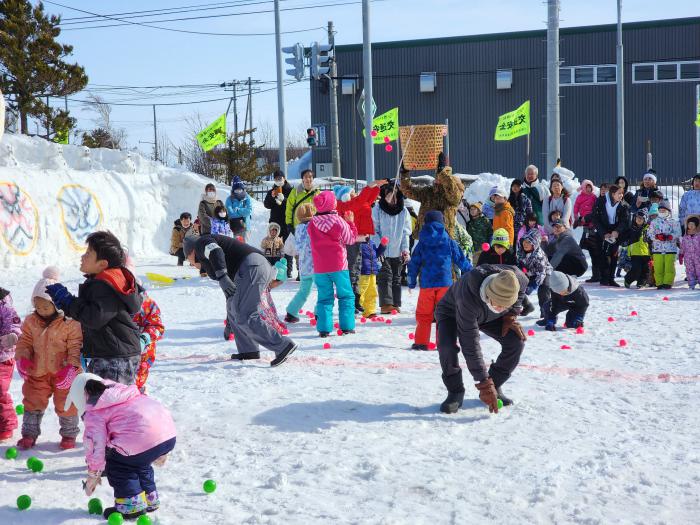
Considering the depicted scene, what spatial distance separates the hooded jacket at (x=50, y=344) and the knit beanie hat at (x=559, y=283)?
18.5ft

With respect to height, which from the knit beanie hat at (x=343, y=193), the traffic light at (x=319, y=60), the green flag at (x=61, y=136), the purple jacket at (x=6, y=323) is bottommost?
the purple jacket at (x=6, y=323)

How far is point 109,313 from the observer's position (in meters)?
4.86

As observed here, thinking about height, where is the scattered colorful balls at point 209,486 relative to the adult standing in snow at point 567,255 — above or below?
below

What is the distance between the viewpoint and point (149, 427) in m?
4.29

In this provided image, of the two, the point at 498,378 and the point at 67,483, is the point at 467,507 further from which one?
the point at 67,483

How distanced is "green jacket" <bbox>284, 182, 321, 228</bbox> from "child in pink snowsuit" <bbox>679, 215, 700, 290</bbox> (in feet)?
19.8

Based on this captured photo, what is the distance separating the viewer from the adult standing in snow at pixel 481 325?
18.4 feet

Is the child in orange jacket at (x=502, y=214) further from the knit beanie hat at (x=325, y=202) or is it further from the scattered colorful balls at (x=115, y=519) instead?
the scattered colorful balls at (x=115, y=519)

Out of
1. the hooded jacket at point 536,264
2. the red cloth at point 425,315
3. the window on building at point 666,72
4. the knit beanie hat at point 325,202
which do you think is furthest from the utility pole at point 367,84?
the window on building at point 666,72

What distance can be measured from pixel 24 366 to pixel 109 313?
1001 mm

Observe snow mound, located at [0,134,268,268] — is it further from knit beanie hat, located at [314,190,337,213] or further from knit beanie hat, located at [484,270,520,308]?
knit beanie hat, located at [484,270,520,308]

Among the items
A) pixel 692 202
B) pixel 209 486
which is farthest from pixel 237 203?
pixel 209 486

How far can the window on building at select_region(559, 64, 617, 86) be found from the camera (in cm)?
3516

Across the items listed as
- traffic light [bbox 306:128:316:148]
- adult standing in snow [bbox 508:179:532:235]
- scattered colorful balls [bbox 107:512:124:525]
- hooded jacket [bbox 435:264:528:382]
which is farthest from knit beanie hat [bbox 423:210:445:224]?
traffic light [bbox 306:128:316:148]
